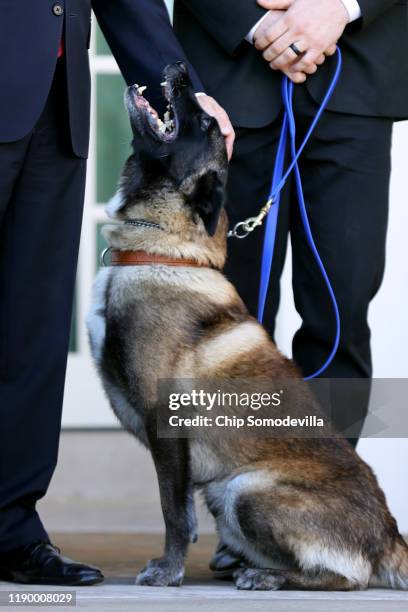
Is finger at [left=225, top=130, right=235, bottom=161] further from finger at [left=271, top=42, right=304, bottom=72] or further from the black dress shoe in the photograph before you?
the black dress shoe

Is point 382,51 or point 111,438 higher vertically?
point 382,51

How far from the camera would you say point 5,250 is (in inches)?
125

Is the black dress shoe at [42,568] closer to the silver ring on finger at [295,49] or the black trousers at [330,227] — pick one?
the black trousers at [330,227]

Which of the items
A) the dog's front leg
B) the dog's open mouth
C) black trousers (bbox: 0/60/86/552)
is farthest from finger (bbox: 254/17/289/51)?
the dog's front leg

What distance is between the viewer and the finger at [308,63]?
3381 mm

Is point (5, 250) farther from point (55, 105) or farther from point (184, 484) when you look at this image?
point (184, 484)

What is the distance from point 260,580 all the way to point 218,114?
1.30 metres

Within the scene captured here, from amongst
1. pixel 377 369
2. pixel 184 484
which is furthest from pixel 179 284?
pixel 377 369

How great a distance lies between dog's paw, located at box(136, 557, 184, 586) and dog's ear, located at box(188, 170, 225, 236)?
36.4 inches

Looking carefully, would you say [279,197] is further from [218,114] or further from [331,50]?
[331,50]

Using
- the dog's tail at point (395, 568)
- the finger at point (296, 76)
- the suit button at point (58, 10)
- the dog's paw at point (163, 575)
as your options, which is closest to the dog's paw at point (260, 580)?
the dog's paw at point (163, 575)

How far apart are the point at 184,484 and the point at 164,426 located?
17cm

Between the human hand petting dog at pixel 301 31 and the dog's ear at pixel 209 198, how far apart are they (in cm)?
41

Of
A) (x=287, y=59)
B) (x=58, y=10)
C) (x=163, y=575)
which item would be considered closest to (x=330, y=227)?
(x=287, y=59)
